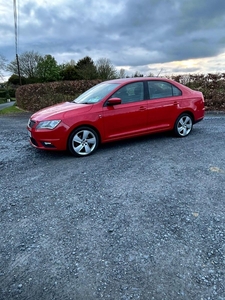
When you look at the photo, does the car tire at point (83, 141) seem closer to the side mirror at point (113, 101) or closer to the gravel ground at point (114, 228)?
the gravel ground at point (114, 228)

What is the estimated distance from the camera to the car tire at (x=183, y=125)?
19.7 ft

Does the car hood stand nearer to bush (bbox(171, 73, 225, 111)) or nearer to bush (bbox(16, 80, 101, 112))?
bush (bbox(16, 80, 101, 112))

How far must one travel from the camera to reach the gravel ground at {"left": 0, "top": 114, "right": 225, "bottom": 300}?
1.92m

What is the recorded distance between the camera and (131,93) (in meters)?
5.40

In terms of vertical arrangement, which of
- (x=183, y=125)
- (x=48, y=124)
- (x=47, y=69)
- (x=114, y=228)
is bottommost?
(x=114, y=228)

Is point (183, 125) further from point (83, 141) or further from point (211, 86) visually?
point (211, 86)

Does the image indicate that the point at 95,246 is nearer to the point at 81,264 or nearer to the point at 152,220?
the point at 81,264

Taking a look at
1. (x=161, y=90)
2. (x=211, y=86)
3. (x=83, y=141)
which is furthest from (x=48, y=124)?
(x=211, y=86)

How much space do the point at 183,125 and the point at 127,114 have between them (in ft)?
5.74

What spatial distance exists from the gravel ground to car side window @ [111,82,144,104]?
1.41 meters

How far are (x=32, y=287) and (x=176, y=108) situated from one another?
498 centimetres

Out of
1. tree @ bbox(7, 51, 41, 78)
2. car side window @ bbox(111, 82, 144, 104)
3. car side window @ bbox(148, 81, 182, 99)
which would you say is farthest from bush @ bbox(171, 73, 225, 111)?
tree @ bbox(7, 51, 41, 78)

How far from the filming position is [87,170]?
13.8 ft

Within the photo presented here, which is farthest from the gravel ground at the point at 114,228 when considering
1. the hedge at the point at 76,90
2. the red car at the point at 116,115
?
the hedge at the point at 76,90
